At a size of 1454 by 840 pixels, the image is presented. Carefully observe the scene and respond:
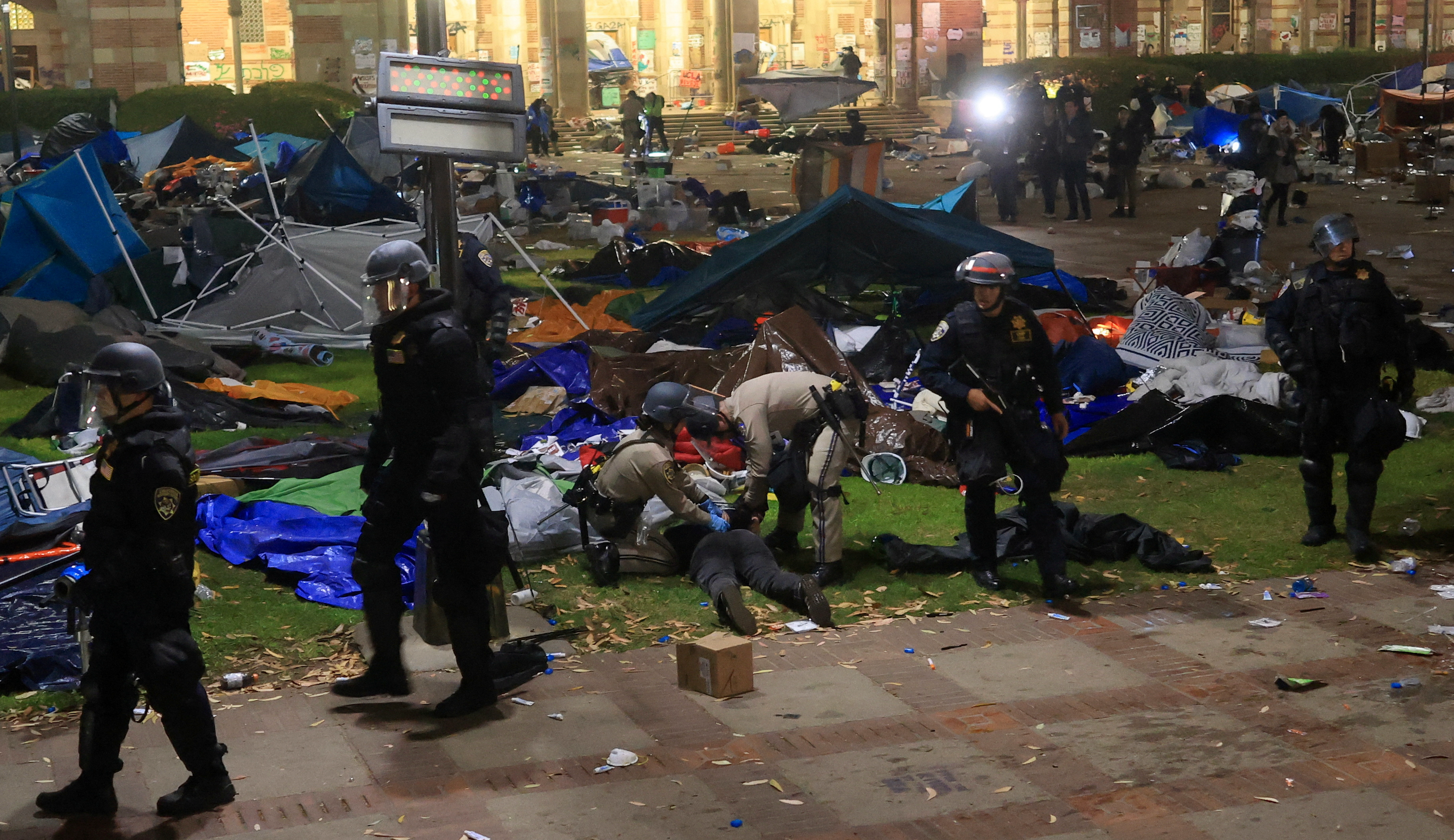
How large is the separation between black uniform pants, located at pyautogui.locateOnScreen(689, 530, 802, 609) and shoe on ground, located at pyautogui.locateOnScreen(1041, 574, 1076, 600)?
126 centimetres

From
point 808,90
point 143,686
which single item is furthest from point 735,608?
point 808,90

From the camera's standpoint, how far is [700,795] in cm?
557

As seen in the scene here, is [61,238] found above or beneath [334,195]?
beneath

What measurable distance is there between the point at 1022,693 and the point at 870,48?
4380 cm

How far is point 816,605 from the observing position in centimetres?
753

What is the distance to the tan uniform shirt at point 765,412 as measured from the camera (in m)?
8.23

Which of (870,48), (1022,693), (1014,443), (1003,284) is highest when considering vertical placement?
(870,48)

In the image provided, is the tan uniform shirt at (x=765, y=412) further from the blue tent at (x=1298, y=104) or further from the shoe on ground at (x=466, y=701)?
the blue tent at (x=1298, y=104)

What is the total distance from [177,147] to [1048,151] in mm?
14327

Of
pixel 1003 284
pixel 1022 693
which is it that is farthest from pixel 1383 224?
pixel 1022 693

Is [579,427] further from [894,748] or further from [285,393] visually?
[894,748]

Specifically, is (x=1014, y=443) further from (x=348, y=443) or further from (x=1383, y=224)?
(x=1383, y=224)

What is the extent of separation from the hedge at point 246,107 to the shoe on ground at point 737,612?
91.2 ft

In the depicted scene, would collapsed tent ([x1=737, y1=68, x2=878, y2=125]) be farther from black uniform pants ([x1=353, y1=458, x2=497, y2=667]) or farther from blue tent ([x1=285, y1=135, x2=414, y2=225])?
black uniform pants ([x1=353, y1=458, x2=497, y2=667])
